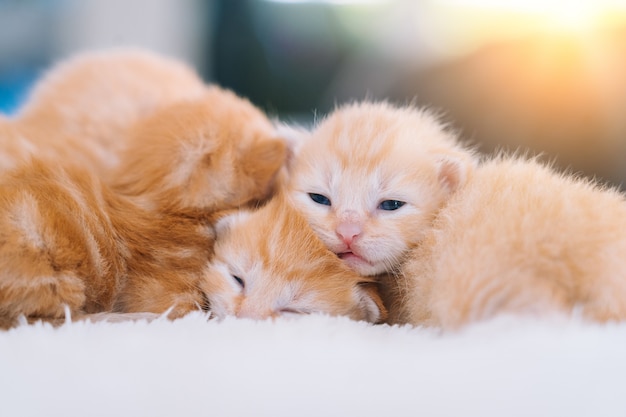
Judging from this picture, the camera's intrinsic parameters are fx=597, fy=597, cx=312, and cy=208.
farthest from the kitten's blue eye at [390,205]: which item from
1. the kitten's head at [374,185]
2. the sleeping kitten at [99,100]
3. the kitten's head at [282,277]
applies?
the sleeping kitten at [99,100]

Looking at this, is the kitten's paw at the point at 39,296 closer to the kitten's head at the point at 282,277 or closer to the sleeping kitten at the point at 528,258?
the kitten's head at the point at 282,277

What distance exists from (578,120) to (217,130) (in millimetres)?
1136

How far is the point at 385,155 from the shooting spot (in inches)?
38.2

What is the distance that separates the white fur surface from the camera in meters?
0.60

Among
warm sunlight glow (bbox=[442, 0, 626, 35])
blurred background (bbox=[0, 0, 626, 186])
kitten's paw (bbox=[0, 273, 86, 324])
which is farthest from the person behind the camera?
blurred background (bbox=[0, 0, 626, 186])

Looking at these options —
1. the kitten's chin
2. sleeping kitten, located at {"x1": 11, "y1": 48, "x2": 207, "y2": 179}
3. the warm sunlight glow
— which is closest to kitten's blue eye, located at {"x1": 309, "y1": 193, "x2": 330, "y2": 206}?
the kitten's chin

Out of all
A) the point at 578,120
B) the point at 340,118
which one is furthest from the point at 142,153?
the point at 578,120

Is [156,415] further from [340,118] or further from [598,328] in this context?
[340,118]

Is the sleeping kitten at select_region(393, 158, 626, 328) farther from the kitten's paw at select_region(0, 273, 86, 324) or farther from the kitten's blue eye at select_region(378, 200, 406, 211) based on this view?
the kitten's paw at select_region(0, 273, 86, 324)

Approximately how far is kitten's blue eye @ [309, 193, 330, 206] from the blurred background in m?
0.28

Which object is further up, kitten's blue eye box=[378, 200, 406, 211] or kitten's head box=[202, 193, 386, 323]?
kitten's blue eye box=[378, 200, 406, 211]

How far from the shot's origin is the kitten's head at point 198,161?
3.18 feet

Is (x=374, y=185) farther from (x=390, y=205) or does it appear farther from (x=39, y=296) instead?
(x=39, y=296)

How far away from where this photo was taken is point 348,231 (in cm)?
91
